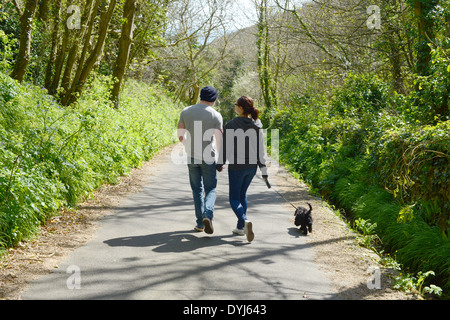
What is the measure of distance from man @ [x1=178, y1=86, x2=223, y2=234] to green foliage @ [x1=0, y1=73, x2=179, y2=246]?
2259 mm

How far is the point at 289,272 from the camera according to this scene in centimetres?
539

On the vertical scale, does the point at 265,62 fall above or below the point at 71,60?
above

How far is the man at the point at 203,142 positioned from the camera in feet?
21.6

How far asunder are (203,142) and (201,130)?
18cm

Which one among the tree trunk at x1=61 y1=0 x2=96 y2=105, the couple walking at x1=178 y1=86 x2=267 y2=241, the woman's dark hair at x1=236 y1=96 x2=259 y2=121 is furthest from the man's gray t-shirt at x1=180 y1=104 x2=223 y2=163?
the tree trunk at x1=61 y1=0 x2=96 y2=105

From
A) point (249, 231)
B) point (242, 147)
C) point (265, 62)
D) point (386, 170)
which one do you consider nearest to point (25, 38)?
point (242, 147)

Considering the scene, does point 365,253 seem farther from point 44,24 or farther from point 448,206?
point 44,24

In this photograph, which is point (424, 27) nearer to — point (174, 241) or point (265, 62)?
point (174, 241)

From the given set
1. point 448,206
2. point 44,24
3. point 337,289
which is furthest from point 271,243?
point 44,24

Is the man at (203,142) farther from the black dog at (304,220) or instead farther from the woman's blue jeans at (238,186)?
the black dog at (304,220)

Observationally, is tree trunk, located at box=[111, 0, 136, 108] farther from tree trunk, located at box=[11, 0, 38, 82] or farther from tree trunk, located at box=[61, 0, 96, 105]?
tree trunk, located at box=[11, 0, 38, 82]

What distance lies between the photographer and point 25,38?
10578 mm

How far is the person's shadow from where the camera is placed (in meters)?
6.15

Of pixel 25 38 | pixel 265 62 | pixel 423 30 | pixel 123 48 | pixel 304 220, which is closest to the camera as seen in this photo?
pixel 304 220
